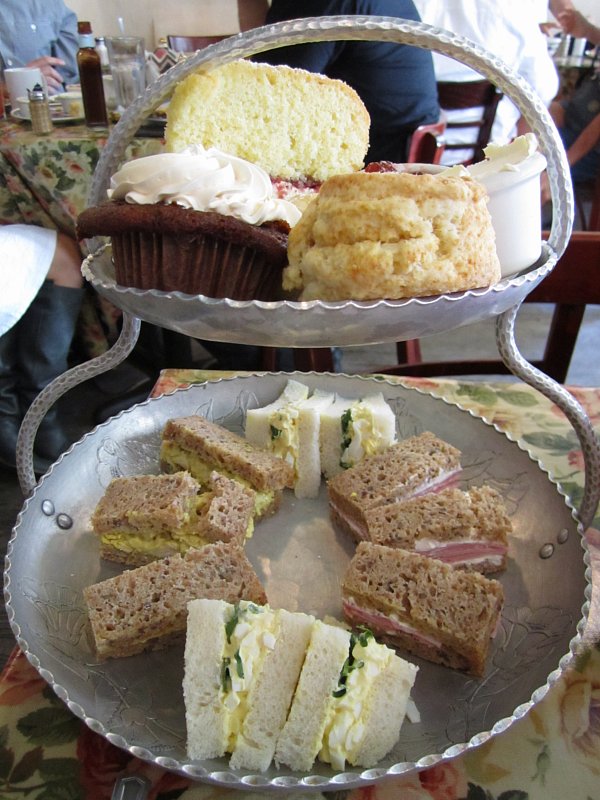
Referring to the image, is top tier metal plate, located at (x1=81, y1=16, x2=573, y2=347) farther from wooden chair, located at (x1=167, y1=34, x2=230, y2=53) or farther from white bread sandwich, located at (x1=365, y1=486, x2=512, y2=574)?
wooden chair, located at (x1=167, y1=34, x2=230, y2=53)

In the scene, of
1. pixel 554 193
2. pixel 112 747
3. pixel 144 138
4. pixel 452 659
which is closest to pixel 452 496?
A: pixel 452 659

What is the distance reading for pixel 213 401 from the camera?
4.03 ft

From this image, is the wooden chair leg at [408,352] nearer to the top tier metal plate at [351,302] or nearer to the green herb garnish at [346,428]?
the green herb garnish at [346,428]

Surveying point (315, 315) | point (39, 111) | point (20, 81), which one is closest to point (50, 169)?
point (39, 111)

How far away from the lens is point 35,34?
4070 mm

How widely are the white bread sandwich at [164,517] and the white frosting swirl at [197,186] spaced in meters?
0.43

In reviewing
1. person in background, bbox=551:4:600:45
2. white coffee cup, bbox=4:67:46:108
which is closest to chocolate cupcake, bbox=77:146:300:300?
white coffee cup, bbox=4:67:46:108

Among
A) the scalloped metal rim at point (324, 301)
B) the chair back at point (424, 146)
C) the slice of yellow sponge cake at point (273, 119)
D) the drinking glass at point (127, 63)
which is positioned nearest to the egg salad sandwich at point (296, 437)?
the slice of yellow sponge cake at point (273, 119)

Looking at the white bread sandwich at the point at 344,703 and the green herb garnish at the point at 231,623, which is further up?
the green herb garnish at the point at 231,623

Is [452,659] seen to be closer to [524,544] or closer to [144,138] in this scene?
[524,544]

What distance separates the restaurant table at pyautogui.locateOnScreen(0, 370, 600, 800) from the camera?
2.12ft

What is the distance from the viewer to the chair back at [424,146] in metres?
2.39

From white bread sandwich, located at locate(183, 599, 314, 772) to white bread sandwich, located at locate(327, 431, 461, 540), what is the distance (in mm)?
273

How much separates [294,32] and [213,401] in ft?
2.32
